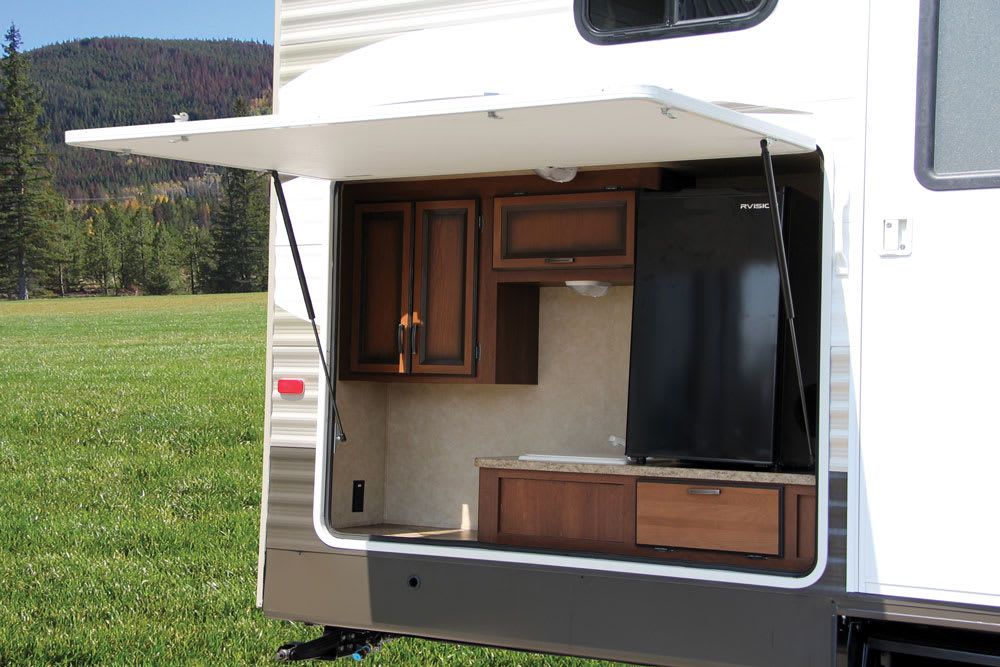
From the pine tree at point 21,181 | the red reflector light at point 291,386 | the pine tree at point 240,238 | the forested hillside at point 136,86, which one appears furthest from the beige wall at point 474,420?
the forested hillside at point 136,86

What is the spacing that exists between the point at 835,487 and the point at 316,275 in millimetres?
1772

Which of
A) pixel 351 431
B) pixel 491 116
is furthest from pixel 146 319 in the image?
pixel 491 116

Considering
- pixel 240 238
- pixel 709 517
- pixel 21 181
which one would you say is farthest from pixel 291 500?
pixel 240 238

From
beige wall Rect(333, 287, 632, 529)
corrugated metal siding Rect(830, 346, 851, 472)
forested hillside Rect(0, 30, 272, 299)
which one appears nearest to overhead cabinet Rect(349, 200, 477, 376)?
beige wall Rect(333, 287, 632, 529)

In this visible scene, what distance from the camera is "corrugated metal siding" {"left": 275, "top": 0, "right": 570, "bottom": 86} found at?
11.4 ft

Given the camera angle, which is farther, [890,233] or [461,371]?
[461,371]

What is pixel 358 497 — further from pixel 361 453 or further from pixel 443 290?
pixel 443 290

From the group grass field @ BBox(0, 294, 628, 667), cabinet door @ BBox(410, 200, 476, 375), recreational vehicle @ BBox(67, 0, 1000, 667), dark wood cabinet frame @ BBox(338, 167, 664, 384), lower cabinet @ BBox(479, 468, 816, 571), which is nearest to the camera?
recreational vehicle @ BBox(67, 0, 1000, 667)

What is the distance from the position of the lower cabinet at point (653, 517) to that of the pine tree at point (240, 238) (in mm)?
32411

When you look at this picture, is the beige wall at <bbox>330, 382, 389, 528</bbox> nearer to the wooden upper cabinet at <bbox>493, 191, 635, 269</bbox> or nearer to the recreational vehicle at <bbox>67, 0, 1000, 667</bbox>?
the recreational vehicle at <bbox>67, 0, 1000, 667</bbox>

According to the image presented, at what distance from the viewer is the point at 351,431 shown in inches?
174

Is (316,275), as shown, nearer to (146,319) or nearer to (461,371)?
(461,371)

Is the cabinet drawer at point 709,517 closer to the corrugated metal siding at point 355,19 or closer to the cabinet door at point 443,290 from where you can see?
the cabinet door at point 443,290

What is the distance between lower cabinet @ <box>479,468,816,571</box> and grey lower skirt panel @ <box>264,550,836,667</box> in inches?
6.8
